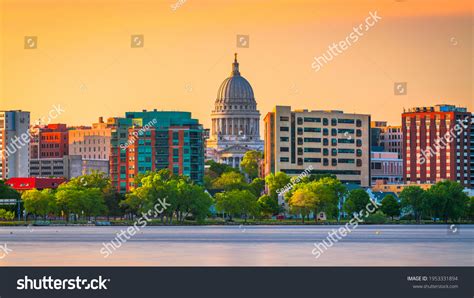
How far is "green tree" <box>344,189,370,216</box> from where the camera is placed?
187 m

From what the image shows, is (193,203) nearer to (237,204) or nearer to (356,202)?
(237,204)

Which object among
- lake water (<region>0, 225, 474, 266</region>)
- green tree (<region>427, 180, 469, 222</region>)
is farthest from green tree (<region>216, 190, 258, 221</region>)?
lake water (<region>0, 225, 474, 266</region>)

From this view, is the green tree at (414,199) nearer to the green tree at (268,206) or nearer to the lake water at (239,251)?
the green tree at (268,206)

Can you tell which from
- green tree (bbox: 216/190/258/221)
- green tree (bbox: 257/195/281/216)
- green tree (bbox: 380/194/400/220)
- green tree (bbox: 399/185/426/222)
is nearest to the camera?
green tree (bbox: 216/190/258/221)

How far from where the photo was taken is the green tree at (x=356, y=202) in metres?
187

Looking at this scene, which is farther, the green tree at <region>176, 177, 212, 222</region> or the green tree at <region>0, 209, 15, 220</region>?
the green tree at <region>0, 209, 15, 220</region>

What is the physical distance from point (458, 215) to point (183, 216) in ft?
117

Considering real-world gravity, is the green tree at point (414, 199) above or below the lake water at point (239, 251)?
above

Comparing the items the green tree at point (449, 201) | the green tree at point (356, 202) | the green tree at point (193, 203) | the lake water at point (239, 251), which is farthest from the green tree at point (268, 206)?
the lake water at point (239, 251)

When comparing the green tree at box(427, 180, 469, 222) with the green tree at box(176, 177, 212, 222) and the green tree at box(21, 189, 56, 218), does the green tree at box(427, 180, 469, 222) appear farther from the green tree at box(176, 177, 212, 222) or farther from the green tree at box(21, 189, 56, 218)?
the green tree at box(21, 189, 56, 218)

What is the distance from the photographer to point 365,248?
100 metres

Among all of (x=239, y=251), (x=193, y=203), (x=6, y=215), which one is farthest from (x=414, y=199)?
(x=239, y=251)
